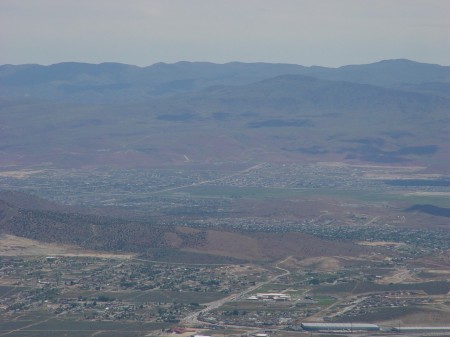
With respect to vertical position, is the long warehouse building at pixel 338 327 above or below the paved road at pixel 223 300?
above

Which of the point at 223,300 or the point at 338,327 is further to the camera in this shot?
the point at 223,300

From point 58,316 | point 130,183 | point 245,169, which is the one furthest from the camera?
point 245,169

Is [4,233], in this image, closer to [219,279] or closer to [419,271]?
[219,279]

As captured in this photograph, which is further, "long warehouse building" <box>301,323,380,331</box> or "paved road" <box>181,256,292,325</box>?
"paved road" <box>181,256,292,325</box>

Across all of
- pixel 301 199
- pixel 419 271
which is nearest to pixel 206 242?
pixel 419 271

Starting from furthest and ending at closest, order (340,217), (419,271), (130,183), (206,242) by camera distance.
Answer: (130,183)
(340,217)
(206,242)
(419,271)

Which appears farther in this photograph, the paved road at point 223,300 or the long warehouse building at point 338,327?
the paved road at point 223,300

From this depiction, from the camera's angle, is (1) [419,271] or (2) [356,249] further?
(2) [356,249]

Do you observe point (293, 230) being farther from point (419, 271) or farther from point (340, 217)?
point (419, 271)

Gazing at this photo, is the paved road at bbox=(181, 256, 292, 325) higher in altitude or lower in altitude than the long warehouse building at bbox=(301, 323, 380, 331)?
lower

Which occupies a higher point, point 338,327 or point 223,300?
point 338,327

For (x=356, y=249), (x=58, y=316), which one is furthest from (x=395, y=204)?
(x=58, y=316)
